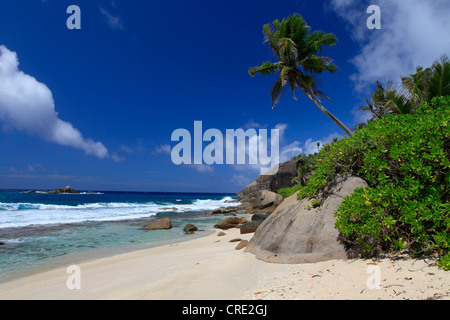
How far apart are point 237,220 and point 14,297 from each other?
13235 mm

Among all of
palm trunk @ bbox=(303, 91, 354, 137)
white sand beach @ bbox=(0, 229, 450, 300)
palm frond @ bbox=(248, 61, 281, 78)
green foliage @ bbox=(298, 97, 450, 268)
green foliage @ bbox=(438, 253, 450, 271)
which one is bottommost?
white sand beach @ bbox=(0, 229, 450, 300)

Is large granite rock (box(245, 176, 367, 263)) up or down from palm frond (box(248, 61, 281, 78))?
down

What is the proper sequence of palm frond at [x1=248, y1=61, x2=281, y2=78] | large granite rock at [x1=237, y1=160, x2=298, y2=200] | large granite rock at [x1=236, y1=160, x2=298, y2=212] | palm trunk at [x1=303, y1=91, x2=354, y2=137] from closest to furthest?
palm trunk at [x1=303, y1=91, x2=354, y2=137]
palm frond at [x1=248, y1=61, x2=281, y2=78]
large granite rock at [x1=236, y1=160, x2=298, y2=212]
large granite rock at [x1=237, y1=160, x2=298, y2=200]

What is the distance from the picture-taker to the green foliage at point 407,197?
138 inches

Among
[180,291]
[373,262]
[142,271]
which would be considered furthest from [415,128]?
[142,271]

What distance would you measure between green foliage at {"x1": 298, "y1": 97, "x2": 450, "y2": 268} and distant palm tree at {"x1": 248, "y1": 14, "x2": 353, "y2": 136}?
424 inches

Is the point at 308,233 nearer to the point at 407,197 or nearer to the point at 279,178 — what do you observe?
the point at 407,197

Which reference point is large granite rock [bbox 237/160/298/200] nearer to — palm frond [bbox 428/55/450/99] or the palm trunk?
the palm trunk

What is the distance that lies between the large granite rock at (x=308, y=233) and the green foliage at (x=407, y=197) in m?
0.40

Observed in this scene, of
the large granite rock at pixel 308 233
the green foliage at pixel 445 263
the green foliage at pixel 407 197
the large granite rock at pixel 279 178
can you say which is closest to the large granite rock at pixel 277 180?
the large granite rock at pixel 279 178

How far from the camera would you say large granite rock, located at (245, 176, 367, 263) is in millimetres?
4656

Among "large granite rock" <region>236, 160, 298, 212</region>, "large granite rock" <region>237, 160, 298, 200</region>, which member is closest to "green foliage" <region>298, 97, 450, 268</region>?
"large granite rock" <region>236, 160, 298, 212</region>

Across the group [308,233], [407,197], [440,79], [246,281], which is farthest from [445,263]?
[440,79]
